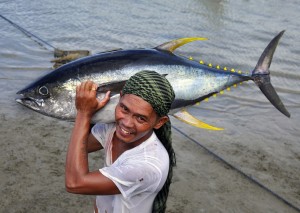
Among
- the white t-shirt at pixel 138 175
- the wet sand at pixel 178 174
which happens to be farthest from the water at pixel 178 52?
the white t-shirt at pixel 138 175

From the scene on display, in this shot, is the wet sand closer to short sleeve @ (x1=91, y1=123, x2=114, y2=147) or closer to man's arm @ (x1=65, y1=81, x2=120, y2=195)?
short sleeve @ (x1=91, y1=123, x2=114, y2=147)

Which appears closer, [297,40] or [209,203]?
[209,203]

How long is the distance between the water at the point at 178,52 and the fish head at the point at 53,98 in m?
1.63

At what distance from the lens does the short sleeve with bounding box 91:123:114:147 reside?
6.89 ft

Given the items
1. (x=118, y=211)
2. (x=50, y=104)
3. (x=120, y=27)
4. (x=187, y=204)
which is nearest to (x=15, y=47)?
(x=120, y=27)

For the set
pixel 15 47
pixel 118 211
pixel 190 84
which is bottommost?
pixel 15 47

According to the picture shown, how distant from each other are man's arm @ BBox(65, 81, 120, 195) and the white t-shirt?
49 mm

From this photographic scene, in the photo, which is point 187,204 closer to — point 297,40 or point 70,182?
point 70,182

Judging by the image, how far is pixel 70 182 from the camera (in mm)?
1747

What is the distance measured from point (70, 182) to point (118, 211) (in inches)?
11.8

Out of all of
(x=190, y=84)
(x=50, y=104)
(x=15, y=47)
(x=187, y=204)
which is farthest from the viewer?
(x=15, y=47)

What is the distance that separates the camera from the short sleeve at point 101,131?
2100mm

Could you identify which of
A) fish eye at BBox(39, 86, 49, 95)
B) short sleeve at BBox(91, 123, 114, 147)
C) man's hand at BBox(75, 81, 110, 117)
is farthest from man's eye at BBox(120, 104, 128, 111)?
fish eye at BBox(39, 86, 49, 95)

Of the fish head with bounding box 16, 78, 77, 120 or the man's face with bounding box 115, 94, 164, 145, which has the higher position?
the man's face with bounding box 115, 94, 164, 145
